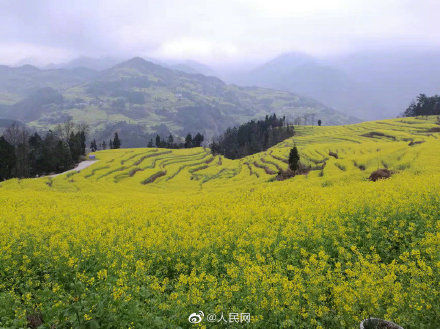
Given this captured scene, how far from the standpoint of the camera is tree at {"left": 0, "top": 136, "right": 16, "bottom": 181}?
57.2 meters

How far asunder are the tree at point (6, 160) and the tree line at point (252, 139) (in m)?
58.5

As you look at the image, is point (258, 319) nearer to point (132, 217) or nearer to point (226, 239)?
point (226, 239)

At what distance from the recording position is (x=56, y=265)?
29.0 feet

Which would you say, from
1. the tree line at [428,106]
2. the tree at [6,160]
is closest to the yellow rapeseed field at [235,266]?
the tree at [6,160]

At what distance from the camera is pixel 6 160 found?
57.8 meters

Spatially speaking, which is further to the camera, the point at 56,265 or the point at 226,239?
the point at 226,239

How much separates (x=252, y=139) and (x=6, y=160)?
285 feet

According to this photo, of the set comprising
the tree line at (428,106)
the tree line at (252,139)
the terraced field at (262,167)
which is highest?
the tree line at (428,106)

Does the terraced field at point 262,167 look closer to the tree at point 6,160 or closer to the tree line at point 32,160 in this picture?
the tree line at point 32,160

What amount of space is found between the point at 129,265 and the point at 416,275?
26.8ft

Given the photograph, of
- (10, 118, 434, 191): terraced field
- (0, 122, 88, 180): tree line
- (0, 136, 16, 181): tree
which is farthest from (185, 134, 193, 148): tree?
(0, 136, 16, 181): tree

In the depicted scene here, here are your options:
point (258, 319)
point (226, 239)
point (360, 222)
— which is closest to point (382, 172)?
point (360, 222)

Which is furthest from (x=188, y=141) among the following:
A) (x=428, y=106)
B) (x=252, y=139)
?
(x=428, y=106)

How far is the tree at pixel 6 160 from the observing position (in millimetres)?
57250
